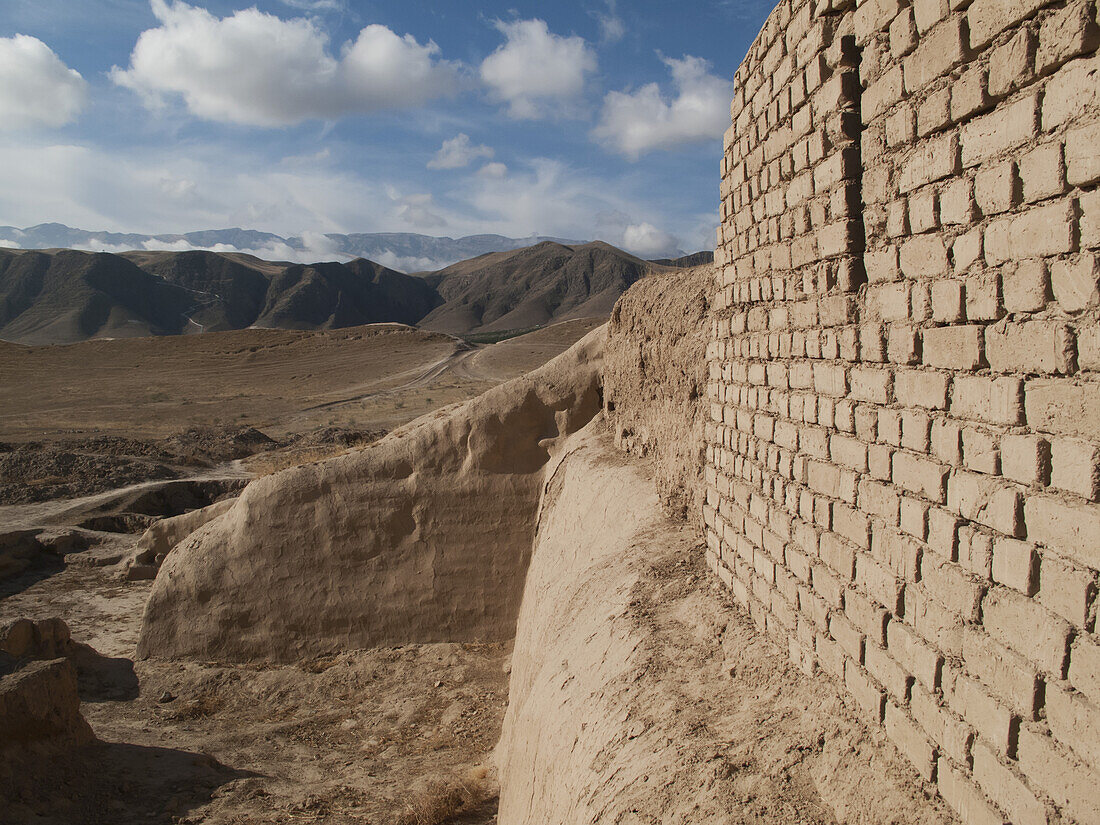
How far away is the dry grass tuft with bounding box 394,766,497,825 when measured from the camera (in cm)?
542

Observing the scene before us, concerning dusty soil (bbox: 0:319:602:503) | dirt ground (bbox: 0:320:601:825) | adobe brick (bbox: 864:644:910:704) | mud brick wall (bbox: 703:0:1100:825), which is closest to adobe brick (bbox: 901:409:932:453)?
mud brick wall (bbox: 703:0:1100:825)

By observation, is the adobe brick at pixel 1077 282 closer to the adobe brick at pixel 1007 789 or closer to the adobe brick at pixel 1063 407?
the adobe brick at pixel 1063 407

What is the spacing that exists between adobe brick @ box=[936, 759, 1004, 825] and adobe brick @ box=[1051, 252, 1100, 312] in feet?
4.47

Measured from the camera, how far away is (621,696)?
135 inches

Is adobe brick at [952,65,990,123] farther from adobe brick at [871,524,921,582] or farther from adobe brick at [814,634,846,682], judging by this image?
adobe brick at [814,634,846,682]

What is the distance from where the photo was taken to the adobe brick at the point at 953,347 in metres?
2.08

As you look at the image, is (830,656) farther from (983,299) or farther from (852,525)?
(983,299)

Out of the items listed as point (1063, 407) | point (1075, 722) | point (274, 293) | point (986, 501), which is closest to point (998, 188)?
point (1063, 407)

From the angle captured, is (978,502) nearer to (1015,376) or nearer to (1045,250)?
(1015,376)

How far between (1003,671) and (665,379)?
4162 mm

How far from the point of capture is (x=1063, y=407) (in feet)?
5.84

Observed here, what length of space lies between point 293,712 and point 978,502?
24.5ft

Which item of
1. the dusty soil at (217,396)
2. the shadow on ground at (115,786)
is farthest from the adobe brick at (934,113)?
the dusty soil at (217,396)

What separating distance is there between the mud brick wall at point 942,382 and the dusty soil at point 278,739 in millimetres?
4146
